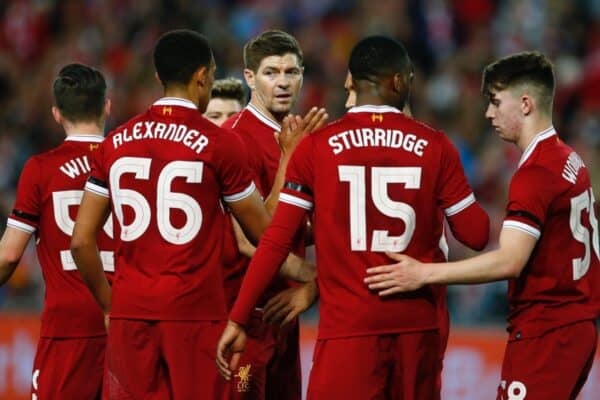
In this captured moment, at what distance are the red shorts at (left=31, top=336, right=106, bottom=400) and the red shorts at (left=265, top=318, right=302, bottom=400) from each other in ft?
3.06

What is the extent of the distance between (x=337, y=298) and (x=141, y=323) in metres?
0.95

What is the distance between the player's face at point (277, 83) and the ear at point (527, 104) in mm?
1554

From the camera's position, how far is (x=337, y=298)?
20.6ft

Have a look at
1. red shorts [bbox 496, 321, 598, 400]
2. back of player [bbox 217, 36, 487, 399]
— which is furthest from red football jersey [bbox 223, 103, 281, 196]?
red shorts [bbox 496, 321, 598, 400]

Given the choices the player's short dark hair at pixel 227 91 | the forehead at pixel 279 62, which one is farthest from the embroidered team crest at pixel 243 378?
the player's short dark hair at pixel 227 91

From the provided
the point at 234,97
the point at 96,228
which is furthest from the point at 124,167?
the point at 234,97

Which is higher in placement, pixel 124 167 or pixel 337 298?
pixel 124 167

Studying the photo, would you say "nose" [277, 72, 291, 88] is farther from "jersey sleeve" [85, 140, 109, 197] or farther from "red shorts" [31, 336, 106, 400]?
"red shorts" [31, 336, 106, 400]

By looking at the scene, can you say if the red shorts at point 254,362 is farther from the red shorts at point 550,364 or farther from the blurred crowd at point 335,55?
the blurred crowd at point 335,55

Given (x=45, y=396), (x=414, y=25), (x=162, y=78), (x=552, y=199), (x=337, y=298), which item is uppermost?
(x=414, y=25)

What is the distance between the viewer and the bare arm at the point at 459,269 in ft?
20.3

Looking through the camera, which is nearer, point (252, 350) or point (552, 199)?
point (552, 199)

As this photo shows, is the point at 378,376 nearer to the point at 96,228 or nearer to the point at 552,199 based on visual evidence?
the point at 552,199

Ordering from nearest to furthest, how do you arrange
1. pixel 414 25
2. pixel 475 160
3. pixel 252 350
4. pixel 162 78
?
pixel 162 78, pixel 252 350, pixel 475 160, pixel 414 25
